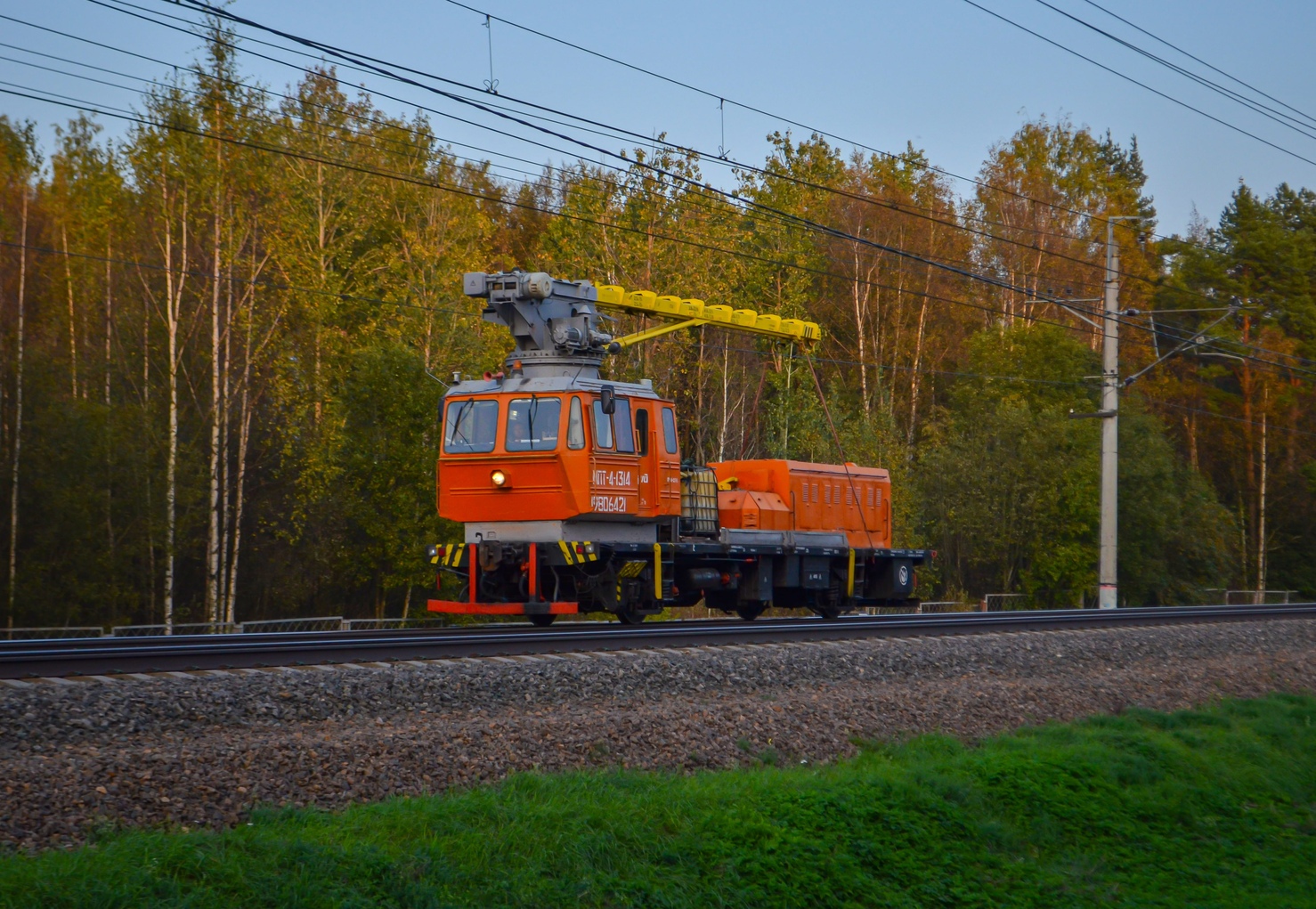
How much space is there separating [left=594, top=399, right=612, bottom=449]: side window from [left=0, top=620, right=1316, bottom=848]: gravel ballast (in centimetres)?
424

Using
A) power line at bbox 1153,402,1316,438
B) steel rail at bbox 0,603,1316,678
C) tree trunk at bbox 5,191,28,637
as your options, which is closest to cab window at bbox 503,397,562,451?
steel rail at bbox 0,603,1316,678

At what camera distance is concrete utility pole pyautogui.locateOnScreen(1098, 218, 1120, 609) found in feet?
95.1

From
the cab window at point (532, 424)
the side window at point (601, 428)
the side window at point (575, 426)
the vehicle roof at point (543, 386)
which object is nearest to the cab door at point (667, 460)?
the vehicle roof at point (543, 386)

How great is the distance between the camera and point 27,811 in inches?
264

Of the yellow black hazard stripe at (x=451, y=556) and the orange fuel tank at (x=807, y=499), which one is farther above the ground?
the orange fuel tank at (x=807, y=499)

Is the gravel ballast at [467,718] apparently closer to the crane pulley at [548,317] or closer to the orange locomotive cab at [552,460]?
the orange locomotive cab at [552,460]

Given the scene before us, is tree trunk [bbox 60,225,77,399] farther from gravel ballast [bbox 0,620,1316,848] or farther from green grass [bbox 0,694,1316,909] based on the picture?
green grass [bbox 0,694,1316,909]

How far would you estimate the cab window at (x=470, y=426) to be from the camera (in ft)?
58.6

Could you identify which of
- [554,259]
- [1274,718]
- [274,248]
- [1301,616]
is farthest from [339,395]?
[1301,616]

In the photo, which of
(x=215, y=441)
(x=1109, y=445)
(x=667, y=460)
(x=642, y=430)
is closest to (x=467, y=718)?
(x=642, y=430)

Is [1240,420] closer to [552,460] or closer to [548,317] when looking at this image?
[548,317]

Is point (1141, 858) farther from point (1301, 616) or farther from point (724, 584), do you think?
point (1301, 616)

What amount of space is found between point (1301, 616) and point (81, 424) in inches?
1038

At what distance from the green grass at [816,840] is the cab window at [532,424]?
7422 mm
